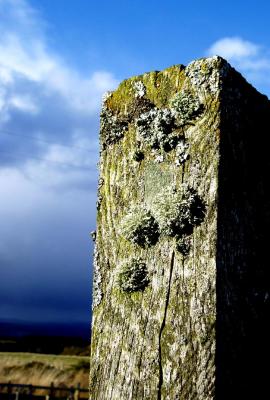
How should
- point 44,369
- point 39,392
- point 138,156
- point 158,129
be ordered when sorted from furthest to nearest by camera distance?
1. point 44,369
2. point 39,392
3. point 138,156
4. point 158,129

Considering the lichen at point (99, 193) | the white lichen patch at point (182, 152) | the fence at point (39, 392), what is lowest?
the fence at point (39, 392)

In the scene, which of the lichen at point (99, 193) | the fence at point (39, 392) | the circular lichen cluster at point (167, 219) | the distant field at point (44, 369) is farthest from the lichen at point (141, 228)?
the distant field at point (44, 369)

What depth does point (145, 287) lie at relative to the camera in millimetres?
3014

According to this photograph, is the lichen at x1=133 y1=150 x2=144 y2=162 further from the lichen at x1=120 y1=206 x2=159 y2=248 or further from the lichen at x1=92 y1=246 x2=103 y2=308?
the lichen at x1=92 y1=246 x2=103 y2=308

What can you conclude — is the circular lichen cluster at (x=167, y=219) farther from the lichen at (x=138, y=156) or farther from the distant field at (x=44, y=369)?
the distant field at (x=44, y=369)

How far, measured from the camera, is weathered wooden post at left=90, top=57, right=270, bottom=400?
2809mm

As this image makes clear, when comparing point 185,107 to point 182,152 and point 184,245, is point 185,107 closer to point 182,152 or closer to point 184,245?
point 182,152

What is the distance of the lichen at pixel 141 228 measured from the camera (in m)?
3.02

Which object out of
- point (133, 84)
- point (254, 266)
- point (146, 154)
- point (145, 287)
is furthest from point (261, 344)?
point (133, 84)

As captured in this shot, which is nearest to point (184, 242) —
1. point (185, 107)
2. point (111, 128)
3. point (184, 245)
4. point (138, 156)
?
point (184, 245)

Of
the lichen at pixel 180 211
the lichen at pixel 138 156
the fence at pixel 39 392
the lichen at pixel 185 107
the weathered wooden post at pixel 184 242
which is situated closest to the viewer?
the weathered wooden post at pixel 184 242

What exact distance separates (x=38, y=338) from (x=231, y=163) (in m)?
19.0

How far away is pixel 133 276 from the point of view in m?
2.96

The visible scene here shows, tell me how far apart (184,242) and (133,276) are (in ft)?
1.01
